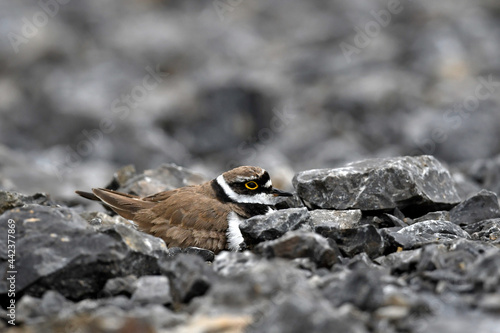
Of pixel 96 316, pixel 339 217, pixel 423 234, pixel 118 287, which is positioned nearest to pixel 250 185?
pixel 339 217

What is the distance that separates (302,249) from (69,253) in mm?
1876

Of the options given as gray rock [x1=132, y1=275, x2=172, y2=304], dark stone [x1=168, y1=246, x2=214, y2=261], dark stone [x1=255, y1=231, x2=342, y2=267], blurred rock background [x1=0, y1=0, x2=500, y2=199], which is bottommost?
gray rock [x1=132, y1=275, x2=172, y2=304]

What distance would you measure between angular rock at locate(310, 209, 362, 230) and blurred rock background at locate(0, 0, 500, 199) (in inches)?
196

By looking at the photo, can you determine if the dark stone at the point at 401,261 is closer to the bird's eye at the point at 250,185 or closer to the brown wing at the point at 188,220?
the brown wing at the point at 188,220

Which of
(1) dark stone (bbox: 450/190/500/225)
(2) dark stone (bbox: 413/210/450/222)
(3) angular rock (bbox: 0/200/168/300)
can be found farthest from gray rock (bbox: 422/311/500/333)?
(1) dark stone (bbox: 450/190/500/225)

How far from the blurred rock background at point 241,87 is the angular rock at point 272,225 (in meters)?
5.71

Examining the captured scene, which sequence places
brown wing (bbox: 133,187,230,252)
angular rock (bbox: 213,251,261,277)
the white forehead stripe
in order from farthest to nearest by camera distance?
the white forehead stripe
brown wing (bbox: 133,187,230,252)
angular rock (bbox: 213,251,261,277)

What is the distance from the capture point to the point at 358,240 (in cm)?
624

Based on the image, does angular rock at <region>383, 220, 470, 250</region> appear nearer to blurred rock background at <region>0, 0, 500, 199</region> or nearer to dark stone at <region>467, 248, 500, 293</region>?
dark stone at <region>467, 248, 500, 293</region>

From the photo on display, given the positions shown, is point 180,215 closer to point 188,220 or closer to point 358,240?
point 188,220

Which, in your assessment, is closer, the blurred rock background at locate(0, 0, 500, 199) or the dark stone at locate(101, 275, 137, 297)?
the dark stone at locate(101, 275, 137, 297)

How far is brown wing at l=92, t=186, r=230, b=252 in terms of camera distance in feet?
23.8

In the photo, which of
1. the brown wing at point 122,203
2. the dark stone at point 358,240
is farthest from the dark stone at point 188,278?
the brown wing at point 122,203

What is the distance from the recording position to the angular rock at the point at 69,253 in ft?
17.1
